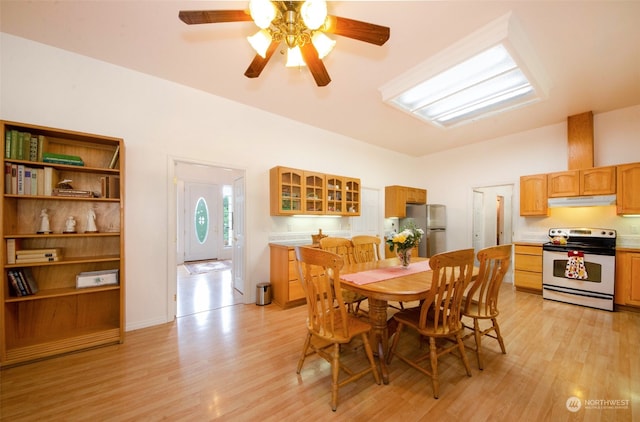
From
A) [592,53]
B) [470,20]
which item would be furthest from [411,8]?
[592,53]

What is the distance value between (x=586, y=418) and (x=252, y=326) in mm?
2731

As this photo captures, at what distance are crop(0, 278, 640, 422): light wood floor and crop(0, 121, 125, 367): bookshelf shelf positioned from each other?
0.21 metres

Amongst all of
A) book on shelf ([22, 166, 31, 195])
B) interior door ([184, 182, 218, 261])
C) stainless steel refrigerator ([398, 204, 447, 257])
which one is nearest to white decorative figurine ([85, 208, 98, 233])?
book on shelf ([22, 166, 31, 195])

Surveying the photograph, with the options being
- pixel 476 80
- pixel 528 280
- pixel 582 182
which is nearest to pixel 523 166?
pixel 582 182

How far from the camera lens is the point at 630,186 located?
10.5ft

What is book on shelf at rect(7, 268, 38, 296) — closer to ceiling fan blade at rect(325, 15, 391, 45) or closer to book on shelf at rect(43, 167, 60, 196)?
book on shelf at rect(43, 167, 60, 196)

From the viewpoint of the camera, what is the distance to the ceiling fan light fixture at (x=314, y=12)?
140 cm

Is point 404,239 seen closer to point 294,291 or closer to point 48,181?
point 294,291

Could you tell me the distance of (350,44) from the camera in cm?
218

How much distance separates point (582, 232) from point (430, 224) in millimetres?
2222

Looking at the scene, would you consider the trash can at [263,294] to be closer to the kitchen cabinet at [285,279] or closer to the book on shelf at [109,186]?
the kitchen cabinet at [285,279]

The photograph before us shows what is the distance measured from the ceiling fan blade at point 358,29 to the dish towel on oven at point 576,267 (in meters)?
4.09

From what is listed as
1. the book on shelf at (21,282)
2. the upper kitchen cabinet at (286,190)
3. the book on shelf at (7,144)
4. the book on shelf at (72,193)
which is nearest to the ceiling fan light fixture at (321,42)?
the upper kitchen cabinet at (286,190)

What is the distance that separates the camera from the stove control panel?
10.9 feet
